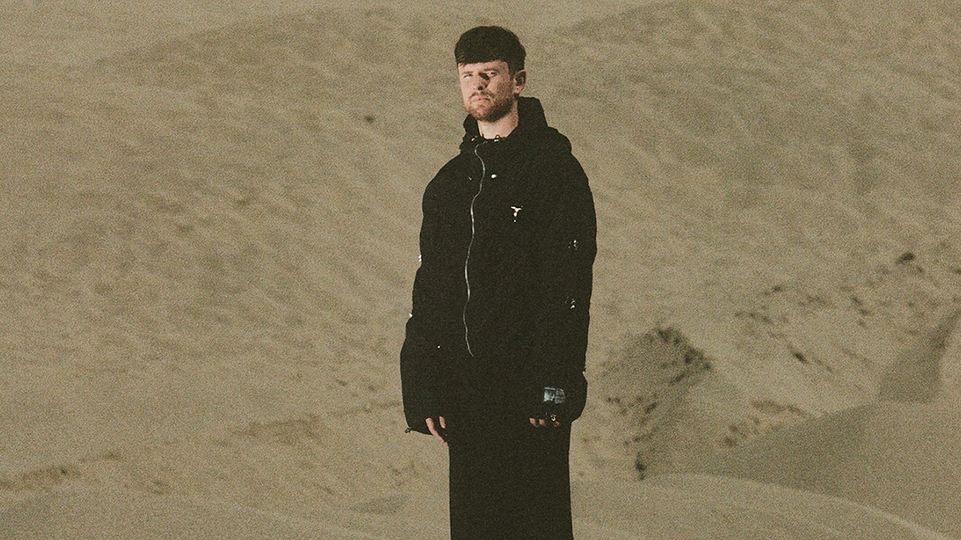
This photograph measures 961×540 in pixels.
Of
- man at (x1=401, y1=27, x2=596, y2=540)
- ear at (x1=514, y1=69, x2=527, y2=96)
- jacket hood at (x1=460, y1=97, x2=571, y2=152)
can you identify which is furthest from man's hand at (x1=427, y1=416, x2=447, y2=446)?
ear at (x1=514, y1=69, x2=527, y2=96)

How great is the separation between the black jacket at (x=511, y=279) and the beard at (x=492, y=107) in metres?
0.05

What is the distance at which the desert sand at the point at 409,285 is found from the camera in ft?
18.1

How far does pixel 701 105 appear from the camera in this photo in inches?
451

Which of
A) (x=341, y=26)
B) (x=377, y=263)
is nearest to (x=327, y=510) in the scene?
(x=377, y=263)

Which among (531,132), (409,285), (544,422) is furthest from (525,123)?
(409,285)

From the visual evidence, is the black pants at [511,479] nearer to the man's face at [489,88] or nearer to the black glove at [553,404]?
the black glove at [553,404]

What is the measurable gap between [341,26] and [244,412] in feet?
28.0

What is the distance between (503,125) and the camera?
2994 mm

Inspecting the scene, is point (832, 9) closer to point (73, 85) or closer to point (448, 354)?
point (73, 85)

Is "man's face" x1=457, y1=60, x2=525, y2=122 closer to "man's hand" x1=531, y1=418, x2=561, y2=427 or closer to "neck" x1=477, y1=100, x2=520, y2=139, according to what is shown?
"neck" x1=477, y1=100, x2=520, y2=139

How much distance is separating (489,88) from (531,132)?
15 centimetres

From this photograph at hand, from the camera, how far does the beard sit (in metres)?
2.95

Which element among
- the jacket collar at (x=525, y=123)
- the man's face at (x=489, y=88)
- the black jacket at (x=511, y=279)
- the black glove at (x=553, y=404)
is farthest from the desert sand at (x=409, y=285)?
the man's face at (x=489, y=88)

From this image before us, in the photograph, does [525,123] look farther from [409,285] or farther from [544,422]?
[409,285]
